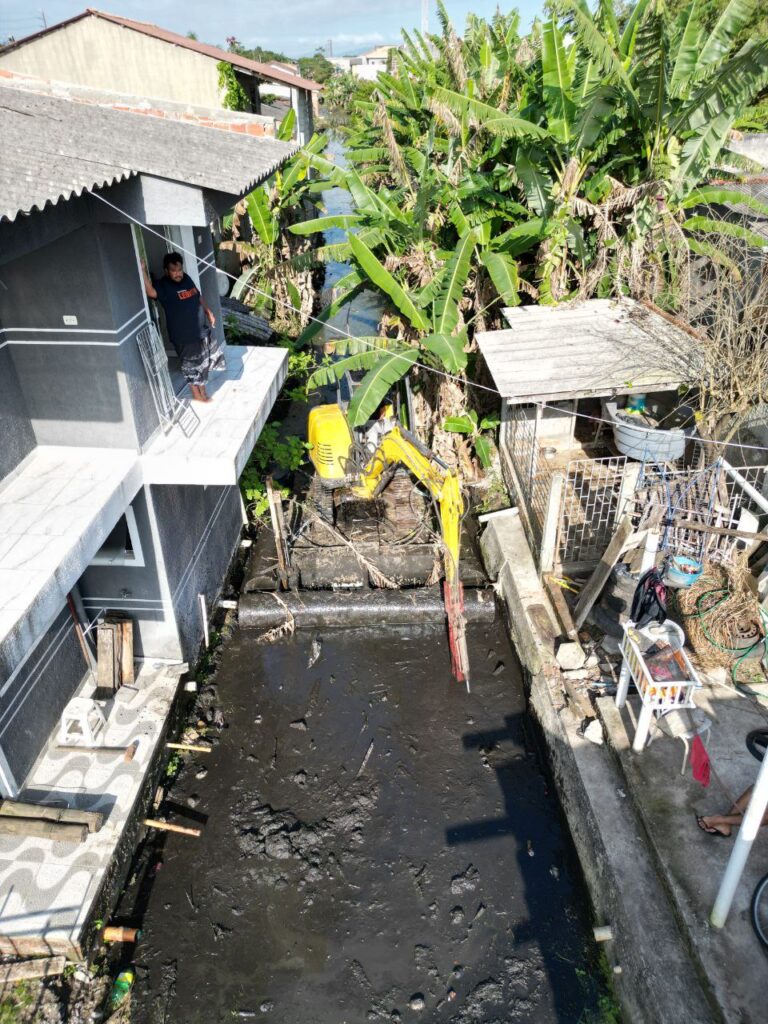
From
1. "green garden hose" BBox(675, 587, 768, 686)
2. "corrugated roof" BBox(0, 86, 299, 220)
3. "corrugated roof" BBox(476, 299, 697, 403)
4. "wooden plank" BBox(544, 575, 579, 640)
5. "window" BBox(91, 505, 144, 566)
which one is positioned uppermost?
"corrugated roof" BBox(0, 86, 299, 220)

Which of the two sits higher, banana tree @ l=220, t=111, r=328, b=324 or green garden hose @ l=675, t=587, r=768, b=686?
banana tree @ l=220, t=111, r=328, b=324

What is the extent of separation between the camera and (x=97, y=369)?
6.80 m

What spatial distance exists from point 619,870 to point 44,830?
547 centimetres

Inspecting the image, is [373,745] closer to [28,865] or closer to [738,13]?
[28,865]

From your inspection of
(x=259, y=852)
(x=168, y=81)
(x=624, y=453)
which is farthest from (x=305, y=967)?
(x=168, y=81)

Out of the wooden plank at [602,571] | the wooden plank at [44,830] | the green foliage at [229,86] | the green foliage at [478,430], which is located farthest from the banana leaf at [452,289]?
the green foliage at [229,86]

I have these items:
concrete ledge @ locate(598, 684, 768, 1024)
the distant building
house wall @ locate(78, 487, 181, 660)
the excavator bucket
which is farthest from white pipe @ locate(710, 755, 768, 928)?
the distant building

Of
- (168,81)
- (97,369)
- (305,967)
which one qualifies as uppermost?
(168,81)

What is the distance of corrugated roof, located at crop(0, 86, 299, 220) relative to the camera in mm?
5230

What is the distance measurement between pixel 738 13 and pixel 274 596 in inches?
405

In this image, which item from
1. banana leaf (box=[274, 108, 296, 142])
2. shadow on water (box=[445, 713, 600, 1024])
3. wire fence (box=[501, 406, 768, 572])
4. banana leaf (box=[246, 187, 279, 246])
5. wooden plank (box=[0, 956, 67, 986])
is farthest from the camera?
banana leaf (box=[274, 108, 296, 142])

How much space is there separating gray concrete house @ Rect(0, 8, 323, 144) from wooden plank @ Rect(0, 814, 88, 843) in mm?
16142

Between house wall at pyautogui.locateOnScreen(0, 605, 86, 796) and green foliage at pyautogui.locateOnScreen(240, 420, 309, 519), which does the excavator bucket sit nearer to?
green foliage at pyautogui.locateOnScreen(240, 420, 309, 519)

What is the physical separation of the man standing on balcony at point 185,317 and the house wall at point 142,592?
1779mm
